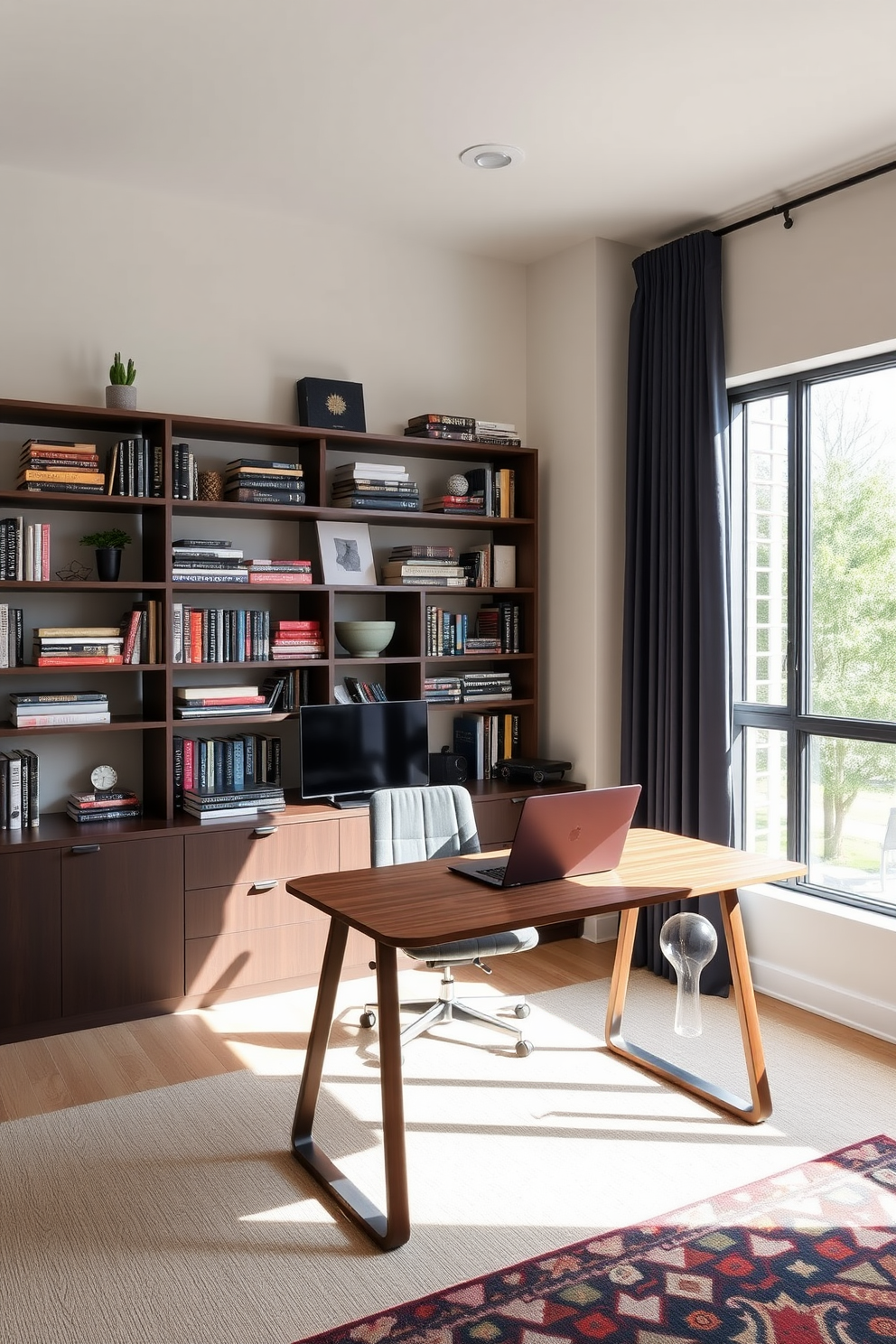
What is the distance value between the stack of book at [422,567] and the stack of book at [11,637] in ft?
4.85

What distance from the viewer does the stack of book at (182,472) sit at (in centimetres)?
395

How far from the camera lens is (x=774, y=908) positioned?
13.3ft

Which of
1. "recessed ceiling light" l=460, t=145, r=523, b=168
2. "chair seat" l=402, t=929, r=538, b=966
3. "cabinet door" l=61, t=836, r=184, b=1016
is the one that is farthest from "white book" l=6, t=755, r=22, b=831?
"recessed ceiling light" l=460, t=145, r=523, b=168

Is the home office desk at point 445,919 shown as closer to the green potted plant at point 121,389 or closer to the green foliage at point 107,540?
the green foliage at point 107,540

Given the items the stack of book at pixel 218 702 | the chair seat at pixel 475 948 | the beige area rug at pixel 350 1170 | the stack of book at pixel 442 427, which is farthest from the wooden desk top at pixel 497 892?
the stack of book at pixel 442 427

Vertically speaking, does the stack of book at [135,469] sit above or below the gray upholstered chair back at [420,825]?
above

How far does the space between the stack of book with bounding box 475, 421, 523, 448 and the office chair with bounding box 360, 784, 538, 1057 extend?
180 cm

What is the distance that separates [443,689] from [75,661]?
1562mm

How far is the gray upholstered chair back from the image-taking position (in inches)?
135

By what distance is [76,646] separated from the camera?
3.77 m

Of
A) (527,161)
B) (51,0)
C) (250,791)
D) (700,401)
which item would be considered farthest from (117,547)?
(700,401)

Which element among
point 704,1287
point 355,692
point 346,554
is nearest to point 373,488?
point 346,554

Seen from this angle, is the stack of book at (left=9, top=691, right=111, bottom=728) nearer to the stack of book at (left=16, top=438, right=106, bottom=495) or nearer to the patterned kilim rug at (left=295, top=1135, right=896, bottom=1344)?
the stack of book at (left=16, top=438, right=106, bottom=495)

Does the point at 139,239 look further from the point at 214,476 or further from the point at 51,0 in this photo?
the point at 51,0
